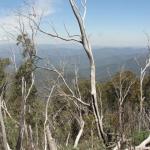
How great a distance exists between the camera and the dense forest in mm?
4777

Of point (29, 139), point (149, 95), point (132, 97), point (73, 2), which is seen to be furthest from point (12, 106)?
point (29, 139)

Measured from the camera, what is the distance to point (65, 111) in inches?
993

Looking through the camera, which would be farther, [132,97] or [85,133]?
[132,97]

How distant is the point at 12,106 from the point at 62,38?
16915mm

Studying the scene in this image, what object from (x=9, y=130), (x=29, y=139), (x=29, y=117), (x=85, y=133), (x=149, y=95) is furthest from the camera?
(x=149, y=95)

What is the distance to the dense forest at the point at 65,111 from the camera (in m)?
4.78

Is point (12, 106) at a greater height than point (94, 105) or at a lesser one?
lesser

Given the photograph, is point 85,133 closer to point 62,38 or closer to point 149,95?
point 62,38

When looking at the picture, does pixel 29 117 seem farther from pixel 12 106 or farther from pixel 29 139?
pixel 29 139

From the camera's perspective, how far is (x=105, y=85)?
130 feet

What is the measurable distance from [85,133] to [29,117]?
3.72m

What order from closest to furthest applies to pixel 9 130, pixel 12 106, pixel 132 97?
pixel 9 130 < pixel 12 106 < pixel 132 97

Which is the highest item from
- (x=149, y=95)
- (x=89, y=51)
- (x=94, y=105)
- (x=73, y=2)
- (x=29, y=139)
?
(x=73, y=2)

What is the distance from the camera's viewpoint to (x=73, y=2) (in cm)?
1189
